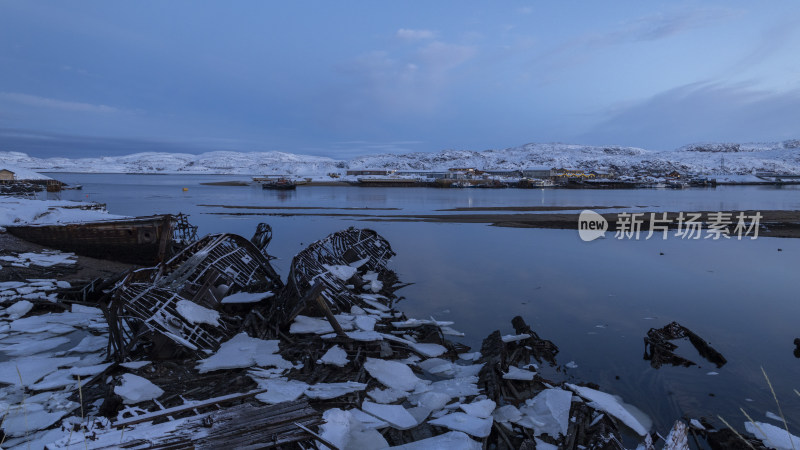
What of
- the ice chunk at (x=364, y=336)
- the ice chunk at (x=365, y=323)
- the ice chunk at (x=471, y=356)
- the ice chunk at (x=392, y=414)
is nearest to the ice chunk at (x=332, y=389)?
the ice chunk at (x=392, y=414)

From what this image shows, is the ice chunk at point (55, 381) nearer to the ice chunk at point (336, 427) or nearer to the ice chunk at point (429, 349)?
the ice chunk at point (336, 427)

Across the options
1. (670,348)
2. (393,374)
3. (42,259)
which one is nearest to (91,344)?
(393,374)

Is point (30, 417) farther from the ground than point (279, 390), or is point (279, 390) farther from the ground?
point (279, 390)

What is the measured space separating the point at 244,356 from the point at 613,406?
6085 millimetres

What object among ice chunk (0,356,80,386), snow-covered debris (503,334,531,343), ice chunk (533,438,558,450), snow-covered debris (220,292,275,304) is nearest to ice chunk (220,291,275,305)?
snow-covered debris (220,292,275,304)

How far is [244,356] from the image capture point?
23.7 feet

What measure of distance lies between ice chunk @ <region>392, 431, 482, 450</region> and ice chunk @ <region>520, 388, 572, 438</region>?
1.06m

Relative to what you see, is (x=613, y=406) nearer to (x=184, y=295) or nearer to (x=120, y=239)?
(x=184, y=295)

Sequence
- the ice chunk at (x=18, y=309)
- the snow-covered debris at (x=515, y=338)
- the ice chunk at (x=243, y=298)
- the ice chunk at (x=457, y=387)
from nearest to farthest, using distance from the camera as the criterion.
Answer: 1. the ice chunk at (x=457, y=387)
2. the snow-covered debris at (x=515, y=338)
3. the ice chunk at (x=243, y=298)
4. the ice chunk at (x=18, y=309)

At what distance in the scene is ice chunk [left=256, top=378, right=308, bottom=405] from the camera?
5.73 m

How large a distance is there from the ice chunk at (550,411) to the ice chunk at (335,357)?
3.07 meters

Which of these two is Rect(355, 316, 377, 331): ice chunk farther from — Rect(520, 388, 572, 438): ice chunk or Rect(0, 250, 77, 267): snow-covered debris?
Rect(0, 250, 77, 267): snow-covered debris

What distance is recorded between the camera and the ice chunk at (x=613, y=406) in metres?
6.02

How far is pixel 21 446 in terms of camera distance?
4879mm
